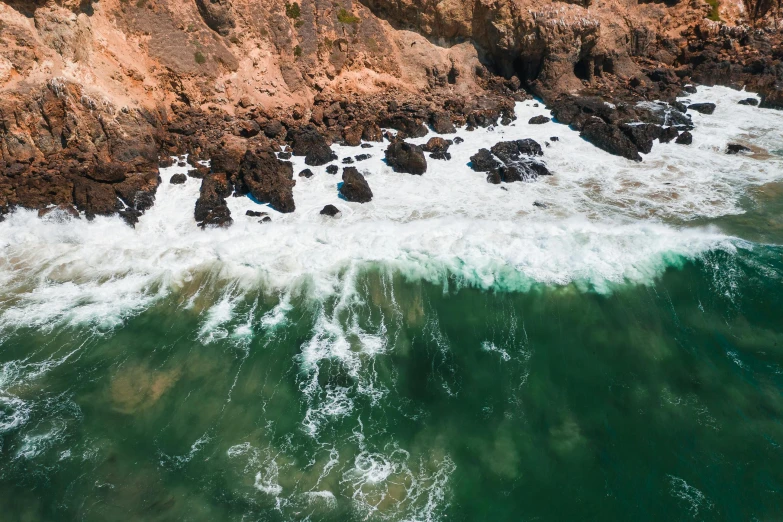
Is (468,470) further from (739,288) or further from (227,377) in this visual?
(739,288)

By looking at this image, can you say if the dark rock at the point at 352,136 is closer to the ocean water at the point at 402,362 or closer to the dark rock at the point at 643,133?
the ocean water at the point at 402,362

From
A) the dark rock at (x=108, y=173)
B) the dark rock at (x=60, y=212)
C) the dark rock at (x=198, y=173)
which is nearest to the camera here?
the dark rock at (x=60, y=212)

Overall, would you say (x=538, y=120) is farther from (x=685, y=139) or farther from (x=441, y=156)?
(x=441, y=156)

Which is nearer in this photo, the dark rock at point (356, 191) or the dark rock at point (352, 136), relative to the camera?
the dark rock at point (356, 191)

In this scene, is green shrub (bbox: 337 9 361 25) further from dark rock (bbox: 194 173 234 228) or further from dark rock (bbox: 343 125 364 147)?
dark rock (bbox: 194 173 234 228)

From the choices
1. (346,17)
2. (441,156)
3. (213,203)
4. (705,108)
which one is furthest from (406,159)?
(705,108)

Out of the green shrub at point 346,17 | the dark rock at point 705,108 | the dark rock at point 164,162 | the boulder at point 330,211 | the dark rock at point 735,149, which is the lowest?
the boulder at point 330,211

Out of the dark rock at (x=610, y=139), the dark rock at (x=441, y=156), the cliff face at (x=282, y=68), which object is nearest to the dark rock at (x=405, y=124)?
the cliff face at (x=282, y=68)
